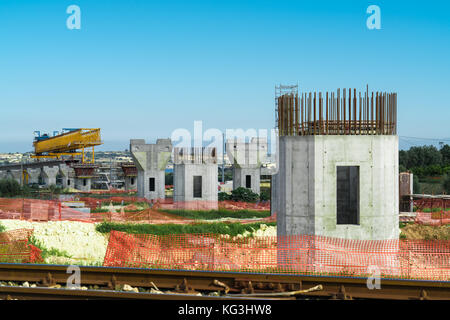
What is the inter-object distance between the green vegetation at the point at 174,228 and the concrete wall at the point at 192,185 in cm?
998

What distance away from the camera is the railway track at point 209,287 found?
8703 mm

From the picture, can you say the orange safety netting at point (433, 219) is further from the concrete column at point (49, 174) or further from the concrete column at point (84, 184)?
the concrete column at point (49, 174)

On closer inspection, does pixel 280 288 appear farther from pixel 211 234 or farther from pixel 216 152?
pixel 216 152

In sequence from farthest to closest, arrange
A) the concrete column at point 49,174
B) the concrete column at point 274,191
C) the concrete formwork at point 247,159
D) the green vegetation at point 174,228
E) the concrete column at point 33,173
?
the concrete column at point 49,174 < the concrete column at point 33,173 < the concrete formwork at point 247,159 < the green vegetation at point 174,228 < the concrete column at point 274,191

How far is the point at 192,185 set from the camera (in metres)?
33.2

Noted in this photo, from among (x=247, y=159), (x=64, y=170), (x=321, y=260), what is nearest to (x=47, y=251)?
(x=321, y=260)

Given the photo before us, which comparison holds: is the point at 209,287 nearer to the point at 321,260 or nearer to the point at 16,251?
the point at 321,260

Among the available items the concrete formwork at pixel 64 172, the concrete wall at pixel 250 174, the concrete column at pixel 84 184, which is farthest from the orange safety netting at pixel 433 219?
the concrete formwork at pixel 64 172

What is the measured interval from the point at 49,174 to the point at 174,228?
39428mm

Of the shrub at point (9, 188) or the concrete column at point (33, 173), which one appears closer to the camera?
the shrub at point (9, 188)

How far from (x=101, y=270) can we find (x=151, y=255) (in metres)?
4.07

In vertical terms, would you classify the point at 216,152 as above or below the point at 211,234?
above
